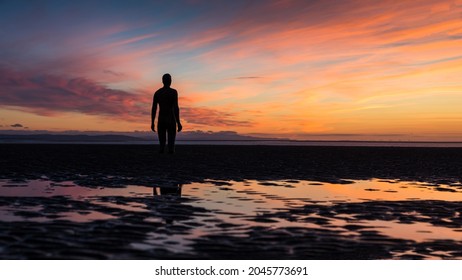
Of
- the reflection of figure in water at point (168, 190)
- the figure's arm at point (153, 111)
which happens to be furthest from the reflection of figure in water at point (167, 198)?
the figure's arm at point (153, 111)

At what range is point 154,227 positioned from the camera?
9211 mm

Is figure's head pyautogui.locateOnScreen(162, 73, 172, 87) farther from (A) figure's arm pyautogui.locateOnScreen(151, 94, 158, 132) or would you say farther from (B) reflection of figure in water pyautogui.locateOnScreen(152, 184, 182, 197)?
(B) reflection of figure in water pyautogui.locateOnScreen(152, 184, 182, 197)

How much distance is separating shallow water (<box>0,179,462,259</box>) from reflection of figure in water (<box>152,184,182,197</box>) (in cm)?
2

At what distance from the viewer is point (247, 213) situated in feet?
36.4

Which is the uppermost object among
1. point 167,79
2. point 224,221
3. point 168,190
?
point 167,79

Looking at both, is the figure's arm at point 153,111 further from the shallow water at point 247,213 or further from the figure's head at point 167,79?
the shallow water at point 247,213

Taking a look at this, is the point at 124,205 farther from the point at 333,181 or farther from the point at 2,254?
the point at 333,181

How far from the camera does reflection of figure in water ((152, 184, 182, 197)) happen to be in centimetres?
1416

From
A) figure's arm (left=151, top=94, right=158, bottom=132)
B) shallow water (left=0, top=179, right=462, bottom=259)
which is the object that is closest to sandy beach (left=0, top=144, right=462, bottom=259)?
shallow water (left=0, top=179, right=462, bottom=259)

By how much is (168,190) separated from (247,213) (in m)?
4.46

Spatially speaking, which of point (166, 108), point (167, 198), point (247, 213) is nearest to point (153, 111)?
point (166, 108)

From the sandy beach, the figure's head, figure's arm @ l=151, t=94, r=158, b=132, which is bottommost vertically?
the sandy beach

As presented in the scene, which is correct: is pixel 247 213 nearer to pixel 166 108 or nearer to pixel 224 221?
pixel 224 221

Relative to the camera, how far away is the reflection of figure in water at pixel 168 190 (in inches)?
557
